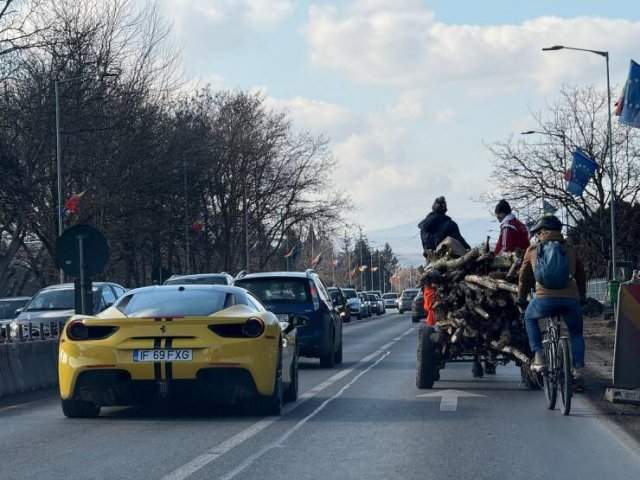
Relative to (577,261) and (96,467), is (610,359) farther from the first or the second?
(96,467)

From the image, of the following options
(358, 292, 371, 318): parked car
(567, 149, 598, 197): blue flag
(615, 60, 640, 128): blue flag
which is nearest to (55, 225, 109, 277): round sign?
(615, 60, 640, 128): blue flag

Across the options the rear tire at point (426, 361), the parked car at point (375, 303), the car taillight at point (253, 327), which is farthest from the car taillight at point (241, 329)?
the parked car at point (375, 303)

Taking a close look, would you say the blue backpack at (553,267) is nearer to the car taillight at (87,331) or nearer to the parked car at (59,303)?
the car taillight at (87,331)

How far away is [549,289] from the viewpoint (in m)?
12.7

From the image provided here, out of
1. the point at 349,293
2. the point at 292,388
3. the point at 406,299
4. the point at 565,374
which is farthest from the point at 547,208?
the point at 565,374

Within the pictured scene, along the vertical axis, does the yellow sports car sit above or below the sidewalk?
above

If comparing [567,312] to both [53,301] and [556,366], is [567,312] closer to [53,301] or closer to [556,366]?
[556,366]

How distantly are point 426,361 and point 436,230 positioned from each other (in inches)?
68.6

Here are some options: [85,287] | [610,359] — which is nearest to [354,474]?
[85,287]

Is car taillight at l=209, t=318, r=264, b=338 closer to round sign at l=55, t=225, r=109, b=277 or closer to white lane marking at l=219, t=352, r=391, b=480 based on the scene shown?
white lane marking at l=219, t=352, r=391, b=480

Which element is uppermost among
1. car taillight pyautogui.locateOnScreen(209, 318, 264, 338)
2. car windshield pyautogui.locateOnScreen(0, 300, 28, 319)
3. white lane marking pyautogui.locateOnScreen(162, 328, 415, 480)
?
car windshield pyautogui.locateOnScreen(0, 300, 28, 319)

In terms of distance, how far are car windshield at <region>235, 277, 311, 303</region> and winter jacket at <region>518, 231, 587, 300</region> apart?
8.46m

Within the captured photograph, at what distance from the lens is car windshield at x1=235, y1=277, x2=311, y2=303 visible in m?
21.5

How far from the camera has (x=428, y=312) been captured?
15.8m
